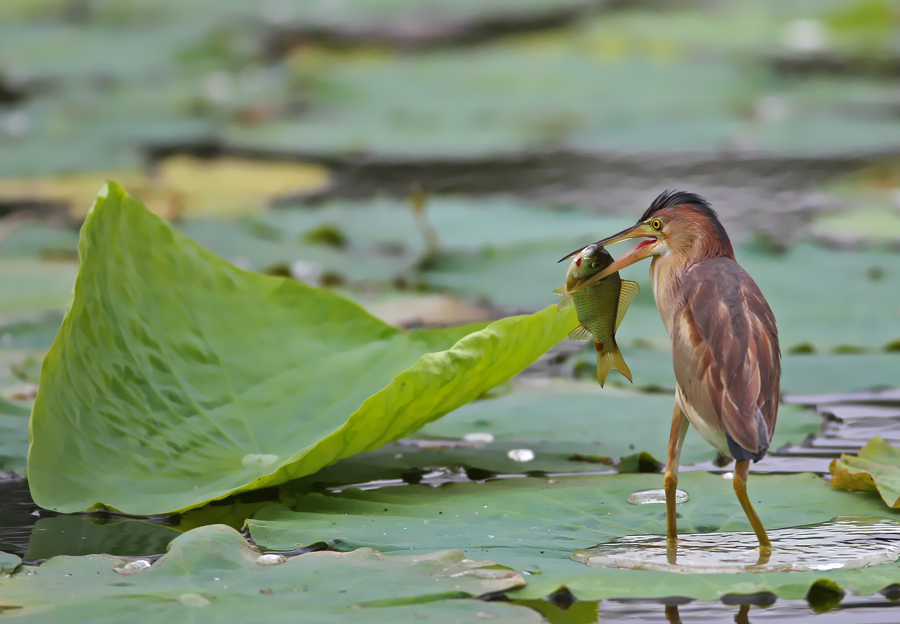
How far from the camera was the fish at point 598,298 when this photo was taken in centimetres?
185

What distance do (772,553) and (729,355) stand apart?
313 millimetres

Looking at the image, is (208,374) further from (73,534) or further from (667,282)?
(667,282)

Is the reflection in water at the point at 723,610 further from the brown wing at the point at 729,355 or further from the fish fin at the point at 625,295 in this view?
the fish fin at the point at 625,295

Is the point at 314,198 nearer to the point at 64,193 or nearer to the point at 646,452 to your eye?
the point at 64,193

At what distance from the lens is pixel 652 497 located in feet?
6.49

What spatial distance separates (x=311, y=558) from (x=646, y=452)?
828 millimetres

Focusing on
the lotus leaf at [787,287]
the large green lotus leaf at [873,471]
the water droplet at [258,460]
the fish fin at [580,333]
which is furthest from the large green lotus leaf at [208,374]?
the lotus leaf at [787,287]

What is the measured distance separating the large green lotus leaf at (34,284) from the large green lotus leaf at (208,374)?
1.23m

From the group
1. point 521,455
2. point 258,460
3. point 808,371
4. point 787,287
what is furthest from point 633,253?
point 787,287

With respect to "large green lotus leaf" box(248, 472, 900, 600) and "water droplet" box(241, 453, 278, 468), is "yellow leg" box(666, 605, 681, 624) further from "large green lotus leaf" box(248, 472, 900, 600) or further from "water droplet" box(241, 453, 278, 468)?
"water droplet" box(241, 453, 278, 468)

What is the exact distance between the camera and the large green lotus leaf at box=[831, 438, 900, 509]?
6.18 ft

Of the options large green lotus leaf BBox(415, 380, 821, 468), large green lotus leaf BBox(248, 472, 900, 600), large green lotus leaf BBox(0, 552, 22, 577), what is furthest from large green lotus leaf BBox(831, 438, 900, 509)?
large green lotus leaf BBox(0, 552, 22, 577)

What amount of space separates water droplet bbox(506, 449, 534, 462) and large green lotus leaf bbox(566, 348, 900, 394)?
0.57 metres

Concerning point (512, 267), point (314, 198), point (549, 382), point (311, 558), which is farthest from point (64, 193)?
point (311, 558)
